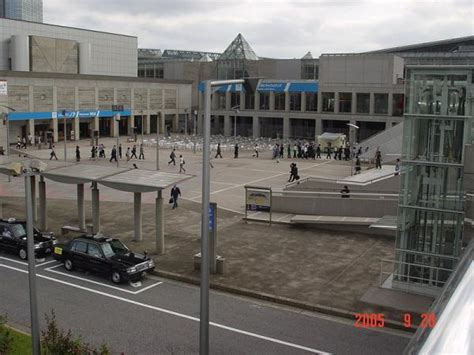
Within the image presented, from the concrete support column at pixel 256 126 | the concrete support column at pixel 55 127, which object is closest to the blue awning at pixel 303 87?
the concrete support column at pixel 256 126

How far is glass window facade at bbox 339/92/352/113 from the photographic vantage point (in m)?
77.4

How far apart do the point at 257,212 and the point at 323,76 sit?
53666 mm

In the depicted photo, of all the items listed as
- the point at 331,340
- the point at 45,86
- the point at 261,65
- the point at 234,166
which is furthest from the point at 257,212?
the point at 261,65

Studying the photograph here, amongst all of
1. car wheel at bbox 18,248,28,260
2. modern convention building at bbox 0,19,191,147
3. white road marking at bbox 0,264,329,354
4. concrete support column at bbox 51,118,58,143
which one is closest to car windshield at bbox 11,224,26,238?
car wheel at bbox 18,248,28,260

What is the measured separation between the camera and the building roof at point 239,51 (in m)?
97.6

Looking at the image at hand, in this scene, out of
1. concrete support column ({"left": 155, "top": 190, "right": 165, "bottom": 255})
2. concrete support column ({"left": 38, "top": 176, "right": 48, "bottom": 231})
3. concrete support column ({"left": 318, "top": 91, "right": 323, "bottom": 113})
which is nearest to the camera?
concrete support column ({"left": 155, "top": 190, "right": 165, "bottom": 255})

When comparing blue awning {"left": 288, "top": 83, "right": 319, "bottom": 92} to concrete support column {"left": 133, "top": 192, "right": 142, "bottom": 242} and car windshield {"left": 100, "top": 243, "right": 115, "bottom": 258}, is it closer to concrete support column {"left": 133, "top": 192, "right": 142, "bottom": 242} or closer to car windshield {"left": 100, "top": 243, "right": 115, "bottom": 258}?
concrete support column {"left": 133, "top": 192, "right": 142, "bottom": 242}

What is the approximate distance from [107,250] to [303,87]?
6566 centimetres

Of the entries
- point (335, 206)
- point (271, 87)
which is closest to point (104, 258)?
point (335, 206)

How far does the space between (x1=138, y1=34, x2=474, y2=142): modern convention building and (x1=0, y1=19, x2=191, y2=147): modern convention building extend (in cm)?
769

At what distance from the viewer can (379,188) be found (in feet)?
94.9

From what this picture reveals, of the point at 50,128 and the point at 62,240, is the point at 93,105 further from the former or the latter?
the point at 62,240

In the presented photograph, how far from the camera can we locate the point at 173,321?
15.1 metres

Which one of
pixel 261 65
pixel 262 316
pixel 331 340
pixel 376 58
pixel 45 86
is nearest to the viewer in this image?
pixel 331 340
